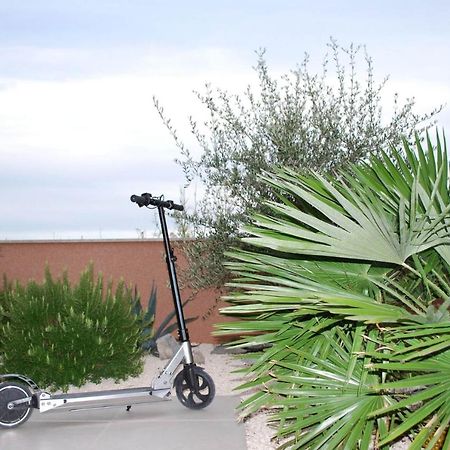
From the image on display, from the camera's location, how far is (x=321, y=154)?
23.1 ft

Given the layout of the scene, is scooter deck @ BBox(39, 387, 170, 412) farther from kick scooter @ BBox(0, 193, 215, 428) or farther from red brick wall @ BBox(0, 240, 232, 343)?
red brick wall @ BBox(0, 240, 232, 343)

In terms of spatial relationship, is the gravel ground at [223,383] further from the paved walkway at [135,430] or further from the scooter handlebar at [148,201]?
the scooter handlebar at [148,201]

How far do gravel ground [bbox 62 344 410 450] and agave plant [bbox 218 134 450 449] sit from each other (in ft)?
3.94

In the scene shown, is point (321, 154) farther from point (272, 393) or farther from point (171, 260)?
point (272, 393)

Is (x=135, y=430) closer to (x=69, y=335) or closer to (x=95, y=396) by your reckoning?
(x=95, y=396)

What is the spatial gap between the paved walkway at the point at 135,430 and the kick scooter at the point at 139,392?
9 centimetres

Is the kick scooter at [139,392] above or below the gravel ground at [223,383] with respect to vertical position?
above

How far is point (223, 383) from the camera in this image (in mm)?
6941

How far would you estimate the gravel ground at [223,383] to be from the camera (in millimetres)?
5148

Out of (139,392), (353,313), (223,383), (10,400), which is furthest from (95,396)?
(353,313)

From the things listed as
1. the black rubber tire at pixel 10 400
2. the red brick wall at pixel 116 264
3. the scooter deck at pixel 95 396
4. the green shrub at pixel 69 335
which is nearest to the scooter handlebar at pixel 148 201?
the green shrub at pixel 69 335

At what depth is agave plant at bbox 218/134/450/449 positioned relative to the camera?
287cm

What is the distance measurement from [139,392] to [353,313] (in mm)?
3250

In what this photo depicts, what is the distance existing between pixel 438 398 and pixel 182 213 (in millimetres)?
5289
